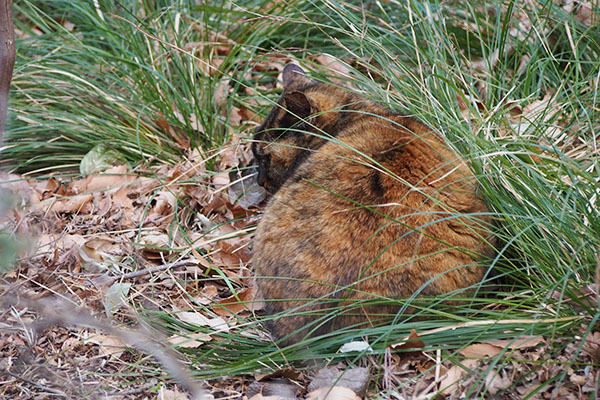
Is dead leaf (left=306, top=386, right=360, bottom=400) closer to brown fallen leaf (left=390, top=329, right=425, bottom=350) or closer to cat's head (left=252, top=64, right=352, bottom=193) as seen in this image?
brown fallen leaf (left=390, top=329, right=425, bottom=350)

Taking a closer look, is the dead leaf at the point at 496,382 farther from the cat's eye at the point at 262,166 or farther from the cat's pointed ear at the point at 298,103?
the cat's eye at the point at 262,166

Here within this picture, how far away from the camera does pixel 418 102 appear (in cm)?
363

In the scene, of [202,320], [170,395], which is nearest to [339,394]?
[170,395]

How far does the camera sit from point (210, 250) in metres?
4.02

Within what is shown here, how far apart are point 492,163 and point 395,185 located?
18.8 inches

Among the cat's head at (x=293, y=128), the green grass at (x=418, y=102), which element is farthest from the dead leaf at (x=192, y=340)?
the cat's head at (x=293, y=128)

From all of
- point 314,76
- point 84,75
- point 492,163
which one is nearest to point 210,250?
point 314,76

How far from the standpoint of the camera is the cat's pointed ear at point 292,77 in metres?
4.27

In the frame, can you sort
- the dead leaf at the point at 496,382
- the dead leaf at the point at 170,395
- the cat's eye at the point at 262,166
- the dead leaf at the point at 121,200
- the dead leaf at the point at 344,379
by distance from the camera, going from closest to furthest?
the dead leaf at the point at 496,382, the dead leaf at the point at 344,379, the dead leaf at the point at 170,395, the cat's eye at the point at 262,166, the dead leaf at the point at 121,200

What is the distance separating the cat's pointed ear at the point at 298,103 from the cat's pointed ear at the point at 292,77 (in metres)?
0.47

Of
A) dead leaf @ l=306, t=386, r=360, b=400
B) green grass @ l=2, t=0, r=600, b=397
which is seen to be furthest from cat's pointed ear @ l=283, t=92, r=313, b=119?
dead leaf @ l=306, t=386, r=360, b=400

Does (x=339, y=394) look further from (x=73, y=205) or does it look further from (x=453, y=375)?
(x=73, y=205)

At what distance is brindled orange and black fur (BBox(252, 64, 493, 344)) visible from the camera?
9.15ft

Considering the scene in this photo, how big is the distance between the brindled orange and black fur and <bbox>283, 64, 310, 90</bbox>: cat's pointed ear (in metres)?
1.11
